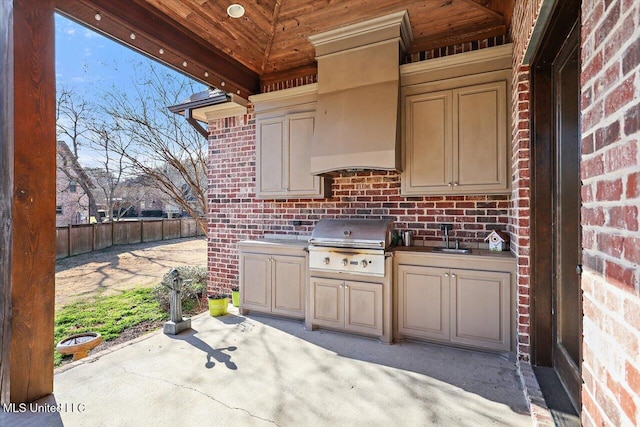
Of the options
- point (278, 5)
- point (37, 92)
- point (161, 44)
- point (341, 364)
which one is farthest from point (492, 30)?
point (37, 92)

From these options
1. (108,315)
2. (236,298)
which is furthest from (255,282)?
(108,315)

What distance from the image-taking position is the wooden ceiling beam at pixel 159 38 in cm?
260

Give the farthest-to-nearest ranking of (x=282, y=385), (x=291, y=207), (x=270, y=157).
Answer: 1. (x=291, y=207)
2. (x=270, y=157)
3. (x=282, y=385)

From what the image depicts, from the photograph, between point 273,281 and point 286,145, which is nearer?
point 273,281

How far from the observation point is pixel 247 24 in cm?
355

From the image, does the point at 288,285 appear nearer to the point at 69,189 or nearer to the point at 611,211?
the point at 611,211

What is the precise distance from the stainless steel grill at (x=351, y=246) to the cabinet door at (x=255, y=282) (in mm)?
690

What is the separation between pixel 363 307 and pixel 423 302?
0.59 metres

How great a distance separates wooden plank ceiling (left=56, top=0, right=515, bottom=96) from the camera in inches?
112

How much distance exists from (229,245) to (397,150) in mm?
2941

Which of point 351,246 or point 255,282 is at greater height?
point 351,246

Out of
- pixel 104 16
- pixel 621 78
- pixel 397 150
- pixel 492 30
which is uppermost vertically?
pixel 492 30

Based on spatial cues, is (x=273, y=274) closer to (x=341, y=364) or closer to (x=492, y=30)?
(x=341, y=364)

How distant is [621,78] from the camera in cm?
89
